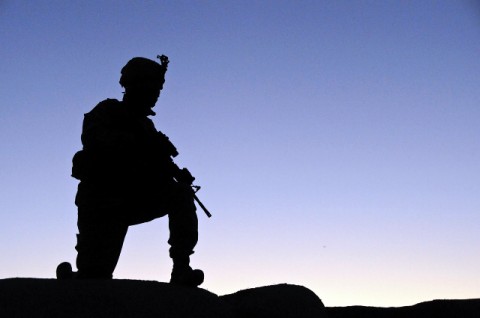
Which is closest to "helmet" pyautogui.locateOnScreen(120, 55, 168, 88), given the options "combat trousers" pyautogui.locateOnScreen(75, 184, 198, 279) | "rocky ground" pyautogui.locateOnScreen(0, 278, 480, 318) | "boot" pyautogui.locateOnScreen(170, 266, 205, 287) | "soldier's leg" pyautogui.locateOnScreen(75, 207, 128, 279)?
"combat trousers" pyautogui.locateOnScreen(75, 184, 198, 279)

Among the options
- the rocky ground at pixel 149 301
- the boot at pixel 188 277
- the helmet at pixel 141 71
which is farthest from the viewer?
the helmet at pixel 141 71

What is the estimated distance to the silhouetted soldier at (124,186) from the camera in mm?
6715

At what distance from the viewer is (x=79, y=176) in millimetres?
6891

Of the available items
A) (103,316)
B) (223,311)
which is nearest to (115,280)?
(103,316)

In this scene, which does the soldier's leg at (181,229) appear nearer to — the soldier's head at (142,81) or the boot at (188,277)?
the boot at (188,277)

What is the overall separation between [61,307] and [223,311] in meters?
1.43

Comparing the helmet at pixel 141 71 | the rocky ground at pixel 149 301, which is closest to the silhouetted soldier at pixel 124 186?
the helmet at pixel 141 71

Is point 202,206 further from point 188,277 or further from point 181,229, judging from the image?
point 188,277

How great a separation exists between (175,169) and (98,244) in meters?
1.09

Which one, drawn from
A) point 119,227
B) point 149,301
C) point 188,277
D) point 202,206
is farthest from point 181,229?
point 149,301

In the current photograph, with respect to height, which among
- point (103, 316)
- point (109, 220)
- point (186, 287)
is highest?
point (109, 220)

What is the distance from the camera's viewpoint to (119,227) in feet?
22.6

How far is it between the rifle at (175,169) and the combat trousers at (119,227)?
13cm

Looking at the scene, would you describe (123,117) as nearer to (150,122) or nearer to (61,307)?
(150,122)
